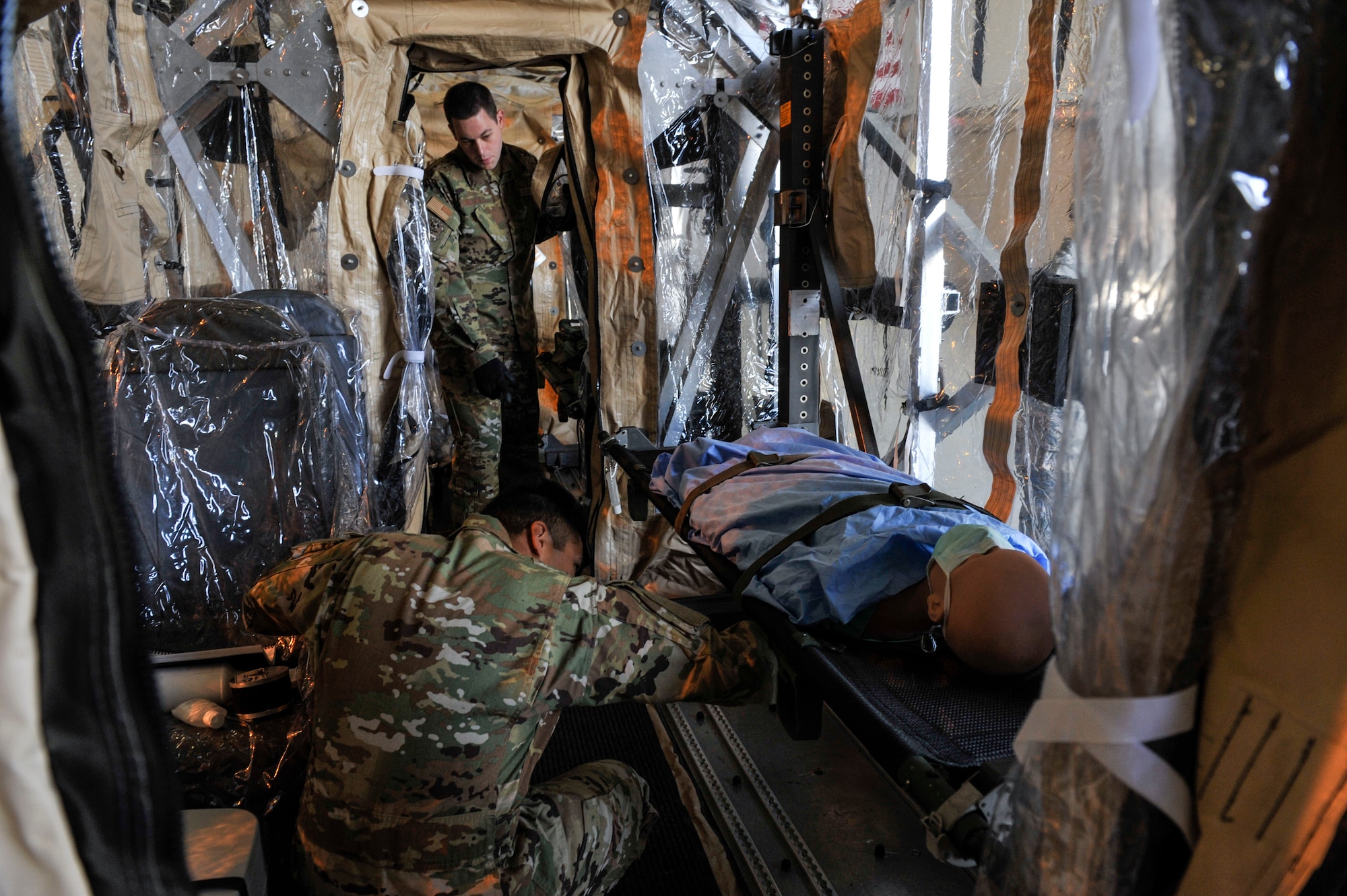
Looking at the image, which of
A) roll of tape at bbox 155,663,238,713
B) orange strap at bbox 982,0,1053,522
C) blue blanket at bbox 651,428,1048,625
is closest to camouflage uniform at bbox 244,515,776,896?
blue blanket at bbox 651,428,1048,625

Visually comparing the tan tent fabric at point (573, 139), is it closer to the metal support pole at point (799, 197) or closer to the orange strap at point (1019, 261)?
the metal support pole at point (799, 197)

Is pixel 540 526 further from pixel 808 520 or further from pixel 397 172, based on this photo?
pixel 397 172

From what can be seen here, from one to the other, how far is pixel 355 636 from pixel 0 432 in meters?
0.99

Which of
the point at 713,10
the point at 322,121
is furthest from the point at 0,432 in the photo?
the point at 713,10

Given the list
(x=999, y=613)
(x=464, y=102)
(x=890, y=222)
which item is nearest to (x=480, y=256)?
(x=464, y=102)

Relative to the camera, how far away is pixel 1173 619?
1.83ft

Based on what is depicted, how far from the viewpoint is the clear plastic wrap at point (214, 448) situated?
202 centimetres

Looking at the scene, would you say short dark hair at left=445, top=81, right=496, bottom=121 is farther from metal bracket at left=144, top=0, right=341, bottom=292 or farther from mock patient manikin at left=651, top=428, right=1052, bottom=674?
mock patient manikin at left=651, top=428, right=1052, bottom=674

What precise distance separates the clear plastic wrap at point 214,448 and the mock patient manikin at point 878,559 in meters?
1.09

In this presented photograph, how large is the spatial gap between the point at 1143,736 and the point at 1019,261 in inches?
62.1

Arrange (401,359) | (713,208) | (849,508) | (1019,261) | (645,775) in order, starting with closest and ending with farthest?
(849,508) < (1019,261) < (645,775) < (401,359) < (713,208)

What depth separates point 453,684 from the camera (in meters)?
1.31

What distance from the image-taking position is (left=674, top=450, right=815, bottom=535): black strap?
203cm

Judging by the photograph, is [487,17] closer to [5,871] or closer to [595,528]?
[595,528]
